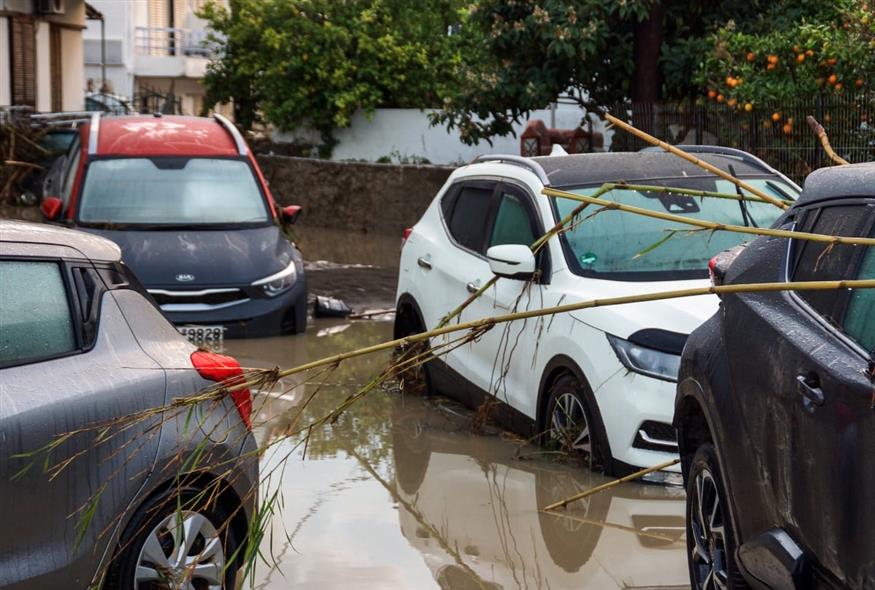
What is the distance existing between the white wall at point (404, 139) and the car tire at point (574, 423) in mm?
17119

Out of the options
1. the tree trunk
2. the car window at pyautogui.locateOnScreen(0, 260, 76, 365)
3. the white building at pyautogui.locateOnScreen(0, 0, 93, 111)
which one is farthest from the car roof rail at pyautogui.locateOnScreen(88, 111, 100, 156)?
the white building at pyautogui.locateOnScreen(0, 0, 93, 111)

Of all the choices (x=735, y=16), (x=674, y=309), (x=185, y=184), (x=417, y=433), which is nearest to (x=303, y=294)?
(x=185, y=184)

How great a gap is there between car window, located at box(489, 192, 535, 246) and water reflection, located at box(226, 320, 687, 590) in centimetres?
115

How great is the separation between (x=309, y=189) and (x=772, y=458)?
22.0 metres

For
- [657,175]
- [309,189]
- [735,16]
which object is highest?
[735,16]

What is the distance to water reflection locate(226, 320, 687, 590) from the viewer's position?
20.7 ft

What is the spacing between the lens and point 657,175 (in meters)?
8.70

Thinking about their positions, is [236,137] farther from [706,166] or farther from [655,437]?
[706,166]

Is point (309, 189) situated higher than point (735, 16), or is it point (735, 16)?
point (735, 16)

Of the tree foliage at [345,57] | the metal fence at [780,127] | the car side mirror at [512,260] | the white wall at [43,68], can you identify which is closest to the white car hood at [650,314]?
the car side mirror at [512,260]

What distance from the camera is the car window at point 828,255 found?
4.57 metres

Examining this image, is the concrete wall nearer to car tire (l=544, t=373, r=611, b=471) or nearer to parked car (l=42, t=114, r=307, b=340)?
parked car (l=42, t=114, r=307, b=340)

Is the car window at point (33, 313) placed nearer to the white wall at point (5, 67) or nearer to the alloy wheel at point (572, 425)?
the alloy wheel at point (572, 425)

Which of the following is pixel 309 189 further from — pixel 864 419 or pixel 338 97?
pixel 864 419
